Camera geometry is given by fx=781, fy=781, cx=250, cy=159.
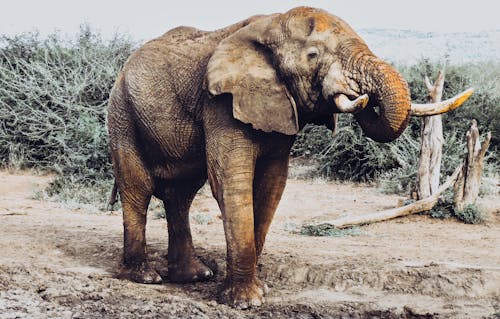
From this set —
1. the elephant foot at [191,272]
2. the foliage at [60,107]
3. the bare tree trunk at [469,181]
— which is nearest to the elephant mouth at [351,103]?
the elephant foot at [191,272]

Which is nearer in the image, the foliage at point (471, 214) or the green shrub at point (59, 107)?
the foliage at point (471, 214)

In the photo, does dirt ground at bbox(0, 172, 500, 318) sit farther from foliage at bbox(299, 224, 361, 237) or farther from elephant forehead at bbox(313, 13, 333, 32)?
elephant forehead at bbox(313, 13, 333, 32)

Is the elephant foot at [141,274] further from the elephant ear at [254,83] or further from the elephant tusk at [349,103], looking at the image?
the elephant tusk at [349,103]

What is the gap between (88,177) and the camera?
1384cm

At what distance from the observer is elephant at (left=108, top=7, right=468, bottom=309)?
5496mm

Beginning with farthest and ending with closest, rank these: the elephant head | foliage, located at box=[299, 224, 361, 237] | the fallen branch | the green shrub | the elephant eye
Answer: the green shrub
the fallen branch
foliage, located at box=[299, 224, 361, 237]
the elephant eye
the elephant head

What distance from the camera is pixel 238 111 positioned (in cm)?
583

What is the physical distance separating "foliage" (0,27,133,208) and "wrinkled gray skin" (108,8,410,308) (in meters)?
6.81

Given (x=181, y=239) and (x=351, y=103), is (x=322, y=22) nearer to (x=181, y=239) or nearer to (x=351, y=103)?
(x=351, y=103)

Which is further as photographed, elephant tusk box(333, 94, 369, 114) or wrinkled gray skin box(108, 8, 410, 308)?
wrinkled gray skin box(108, 8, 410, 308)

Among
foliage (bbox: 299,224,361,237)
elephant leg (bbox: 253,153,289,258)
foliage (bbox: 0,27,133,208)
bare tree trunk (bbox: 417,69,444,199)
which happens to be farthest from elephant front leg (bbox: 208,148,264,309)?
foliage (bbox: 0,27,133,208)

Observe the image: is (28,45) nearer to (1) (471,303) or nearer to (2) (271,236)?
(2) (271,236)

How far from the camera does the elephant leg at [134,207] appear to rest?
6977mm

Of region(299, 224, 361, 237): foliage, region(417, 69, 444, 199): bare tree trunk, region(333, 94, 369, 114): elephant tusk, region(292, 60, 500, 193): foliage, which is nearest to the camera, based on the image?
region(333, 94, 369, 114): elephant tusk
